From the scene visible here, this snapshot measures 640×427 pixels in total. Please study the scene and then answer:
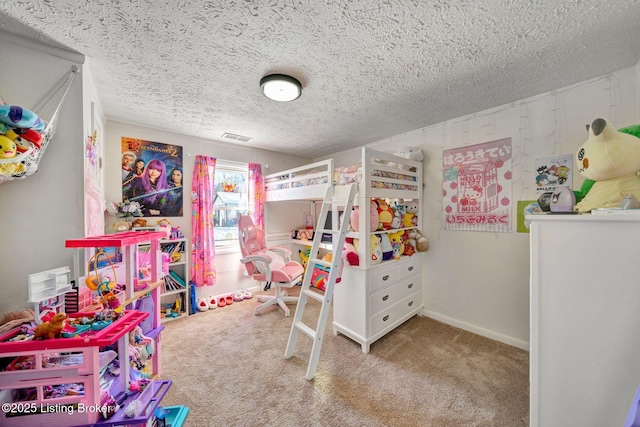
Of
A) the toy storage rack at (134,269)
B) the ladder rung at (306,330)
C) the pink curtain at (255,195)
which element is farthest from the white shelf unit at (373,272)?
the toy storage rack at (134,269)

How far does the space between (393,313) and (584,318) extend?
1.65 metres

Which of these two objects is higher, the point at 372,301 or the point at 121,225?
the point at 121,225

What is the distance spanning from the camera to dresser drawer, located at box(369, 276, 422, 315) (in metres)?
2.22

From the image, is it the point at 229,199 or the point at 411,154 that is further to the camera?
the point at 229,199

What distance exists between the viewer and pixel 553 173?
2.00 m

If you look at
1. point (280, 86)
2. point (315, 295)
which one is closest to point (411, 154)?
point (280, 86)

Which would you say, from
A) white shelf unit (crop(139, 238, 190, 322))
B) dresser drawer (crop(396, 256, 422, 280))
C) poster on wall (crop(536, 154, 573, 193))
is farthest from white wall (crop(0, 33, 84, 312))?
poster on wall (crop(536, 154, 573, 193))

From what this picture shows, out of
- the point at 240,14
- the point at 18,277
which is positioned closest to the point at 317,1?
the point at 240,14

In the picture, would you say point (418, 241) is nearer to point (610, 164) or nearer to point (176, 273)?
point (610, 164)

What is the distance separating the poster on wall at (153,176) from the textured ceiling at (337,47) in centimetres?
60

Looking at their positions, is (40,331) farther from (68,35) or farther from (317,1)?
(317,1)

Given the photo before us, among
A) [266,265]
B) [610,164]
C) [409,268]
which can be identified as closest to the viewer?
[610,164]

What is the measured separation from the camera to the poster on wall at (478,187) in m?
2.26

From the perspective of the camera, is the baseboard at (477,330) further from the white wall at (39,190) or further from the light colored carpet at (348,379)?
the white wall at (39,190)
